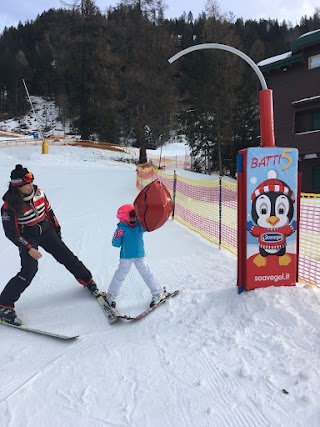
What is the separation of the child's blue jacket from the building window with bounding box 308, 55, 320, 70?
20513mm

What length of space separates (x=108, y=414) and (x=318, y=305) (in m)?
2.28

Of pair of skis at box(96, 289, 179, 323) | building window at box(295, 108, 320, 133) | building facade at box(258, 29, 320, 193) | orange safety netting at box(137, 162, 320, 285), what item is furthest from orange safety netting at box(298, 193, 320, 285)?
building window at box(295, 108, 320, 133)

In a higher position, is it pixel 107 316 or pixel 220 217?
pixel 220 217

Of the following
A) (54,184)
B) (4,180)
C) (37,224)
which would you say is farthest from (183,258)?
(4,180)

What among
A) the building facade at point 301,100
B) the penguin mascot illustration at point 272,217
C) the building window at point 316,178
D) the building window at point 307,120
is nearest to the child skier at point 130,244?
the penguin mascot illustration at point 272,217

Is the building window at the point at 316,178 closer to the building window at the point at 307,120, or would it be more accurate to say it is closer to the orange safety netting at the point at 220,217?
the building window at the point at 307,120

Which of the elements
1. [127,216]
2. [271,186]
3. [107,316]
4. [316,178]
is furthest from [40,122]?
[271,186]

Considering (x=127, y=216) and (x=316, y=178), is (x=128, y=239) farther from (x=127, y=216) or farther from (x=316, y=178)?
(x=316, y=178)

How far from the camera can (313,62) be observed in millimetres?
20781

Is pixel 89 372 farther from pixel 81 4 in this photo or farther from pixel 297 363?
pixel 81 4

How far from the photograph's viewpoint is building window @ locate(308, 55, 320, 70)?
20.6 m

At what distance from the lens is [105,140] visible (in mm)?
42031

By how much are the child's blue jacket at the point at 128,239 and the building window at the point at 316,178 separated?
19.6m

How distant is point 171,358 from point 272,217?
6.20ft
